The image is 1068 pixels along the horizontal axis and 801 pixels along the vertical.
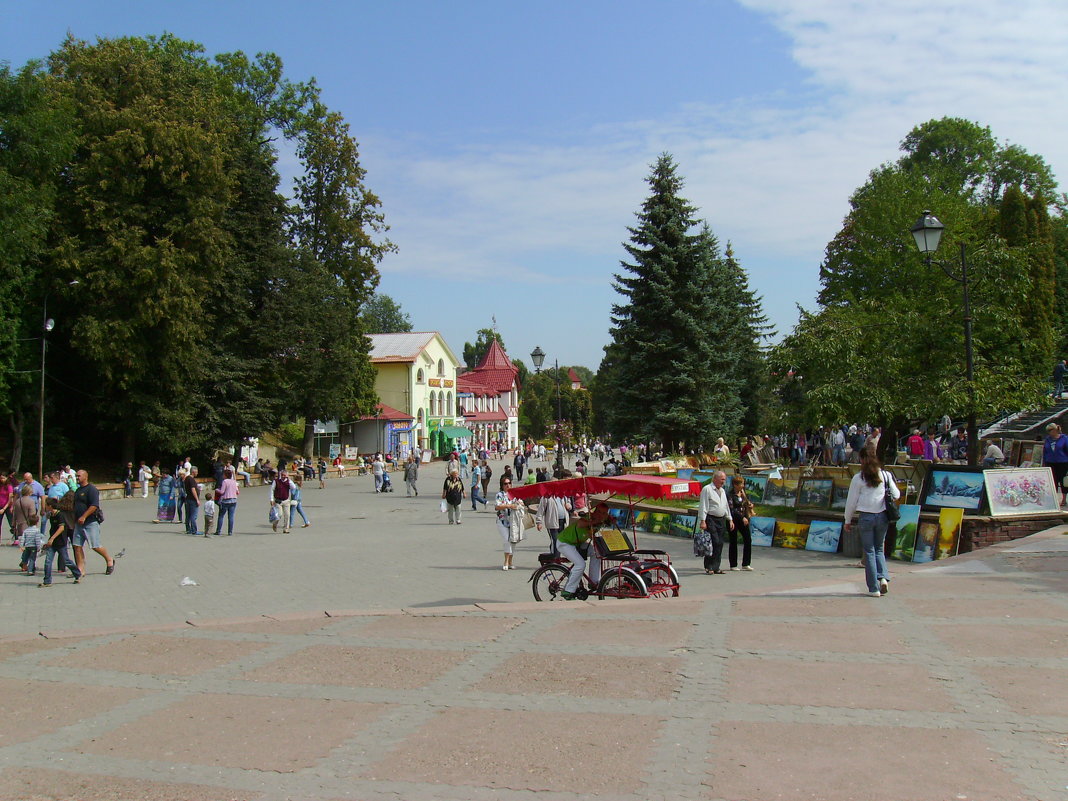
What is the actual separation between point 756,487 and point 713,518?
22.7 feet

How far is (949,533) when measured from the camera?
14664 millimetres

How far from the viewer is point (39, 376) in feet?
121

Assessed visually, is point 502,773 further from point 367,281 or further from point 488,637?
point 367,281

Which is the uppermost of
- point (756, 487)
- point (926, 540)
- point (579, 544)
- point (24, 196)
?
point (24, 196)

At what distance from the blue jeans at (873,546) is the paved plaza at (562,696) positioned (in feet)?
1.31

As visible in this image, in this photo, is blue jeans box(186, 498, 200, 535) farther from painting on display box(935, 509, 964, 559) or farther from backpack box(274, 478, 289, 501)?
painting on display box(935, 509, 964, 559)

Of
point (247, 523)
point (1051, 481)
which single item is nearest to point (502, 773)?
point (1051, 481)

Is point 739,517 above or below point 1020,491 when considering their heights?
below

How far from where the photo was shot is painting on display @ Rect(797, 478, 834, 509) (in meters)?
17.9

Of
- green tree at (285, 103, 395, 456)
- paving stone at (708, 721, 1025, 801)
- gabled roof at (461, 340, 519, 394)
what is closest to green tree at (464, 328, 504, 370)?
gabled roof at (461, 340, 519, 394)

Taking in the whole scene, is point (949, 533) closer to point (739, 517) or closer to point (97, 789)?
point (739, 517)

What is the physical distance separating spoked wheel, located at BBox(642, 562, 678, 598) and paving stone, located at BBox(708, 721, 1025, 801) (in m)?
5.54

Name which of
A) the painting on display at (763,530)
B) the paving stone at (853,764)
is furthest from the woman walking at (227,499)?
the paving stone at (853,764)

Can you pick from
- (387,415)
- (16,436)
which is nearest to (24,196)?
(16,436)
